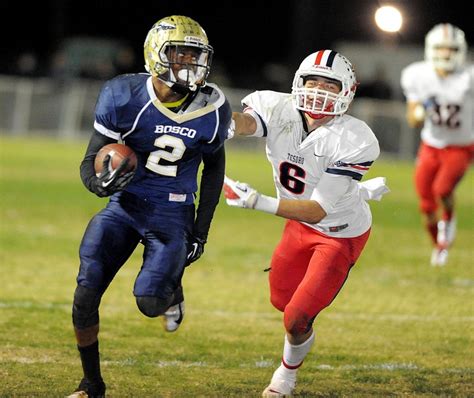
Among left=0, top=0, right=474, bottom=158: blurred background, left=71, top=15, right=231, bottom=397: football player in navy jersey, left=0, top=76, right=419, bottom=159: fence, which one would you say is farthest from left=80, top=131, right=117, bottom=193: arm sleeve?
left=0, top=76, right=419, bottom=159: fence

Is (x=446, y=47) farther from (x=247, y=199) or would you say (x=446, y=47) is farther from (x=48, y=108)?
(x=48, y=108)

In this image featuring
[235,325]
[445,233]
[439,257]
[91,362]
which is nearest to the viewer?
[91,362]

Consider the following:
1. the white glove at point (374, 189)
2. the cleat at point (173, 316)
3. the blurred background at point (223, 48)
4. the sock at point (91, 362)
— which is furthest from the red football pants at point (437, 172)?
the blurred background at point (223, 48)

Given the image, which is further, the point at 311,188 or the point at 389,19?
the point at 389,19

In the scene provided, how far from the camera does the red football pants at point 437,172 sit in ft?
34.6

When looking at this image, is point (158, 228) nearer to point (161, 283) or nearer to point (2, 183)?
point (161, 283)

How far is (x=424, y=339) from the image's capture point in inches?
281

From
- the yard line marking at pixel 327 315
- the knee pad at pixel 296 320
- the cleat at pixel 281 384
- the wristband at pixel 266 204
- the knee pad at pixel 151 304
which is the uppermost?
the wristband at pixel 266 204

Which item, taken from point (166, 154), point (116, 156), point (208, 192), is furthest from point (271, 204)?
point (116, 156)

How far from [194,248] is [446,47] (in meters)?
5.96

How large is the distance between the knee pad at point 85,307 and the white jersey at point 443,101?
628 cm

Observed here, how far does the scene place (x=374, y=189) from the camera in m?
5.93

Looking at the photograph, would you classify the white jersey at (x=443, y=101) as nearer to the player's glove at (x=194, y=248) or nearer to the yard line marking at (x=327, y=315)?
the yard line marking at (x=327, y=315)

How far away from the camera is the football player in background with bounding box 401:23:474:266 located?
1060 cm
